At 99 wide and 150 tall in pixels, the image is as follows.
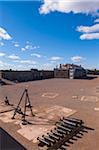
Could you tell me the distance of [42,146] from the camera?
6.40 meters

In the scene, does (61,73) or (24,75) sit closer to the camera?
(24,75)

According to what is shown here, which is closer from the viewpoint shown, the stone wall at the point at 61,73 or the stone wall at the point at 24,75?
the stone wall at the point at 24,75

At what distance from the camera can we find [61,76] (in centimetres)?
4409

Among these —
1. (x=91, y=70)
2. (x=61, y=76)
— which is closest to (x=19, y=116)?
(x=61, y=76)

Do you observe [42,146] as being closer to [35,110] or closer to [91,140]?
[91,140]

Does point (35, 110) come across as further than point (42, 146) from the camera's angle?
Yes

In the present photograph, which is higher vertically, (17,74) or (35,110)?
(17,74)

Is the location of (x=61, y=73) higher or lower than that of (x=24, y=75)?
higher

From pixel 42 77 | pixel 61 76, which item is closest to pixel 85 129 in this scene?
pixel 42 77

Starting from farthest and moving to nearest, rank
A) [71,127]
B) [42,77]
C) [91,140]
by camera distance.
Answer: [42,77] → [71,127] → [91,140]

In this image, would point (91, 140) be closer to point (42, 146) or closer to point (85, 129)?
point (85, 129)

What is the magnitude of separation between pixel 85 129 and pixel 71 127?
69 centimetres

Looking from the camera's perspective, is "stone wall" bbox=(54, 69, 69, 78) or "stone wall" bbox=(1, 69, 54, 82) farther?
"stone wall" bbox=(54, 69, 69, 78)

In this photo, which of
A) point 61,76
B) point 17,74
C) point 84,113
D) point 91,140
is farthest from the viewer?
point 61,76
